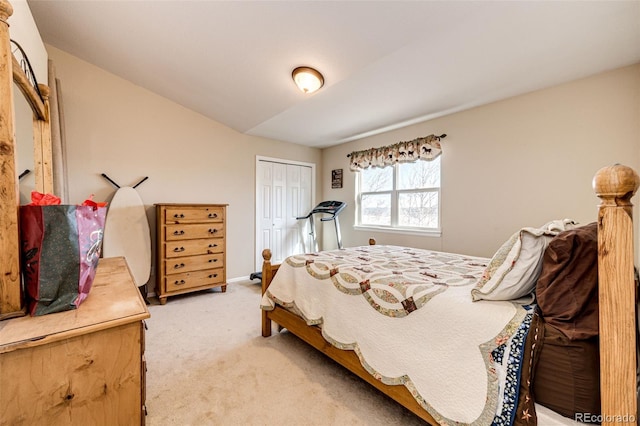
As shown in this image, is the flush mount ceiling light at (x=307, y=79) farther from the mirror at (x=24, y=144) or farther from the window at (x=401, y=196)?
the mirror at (x=24, y=144)

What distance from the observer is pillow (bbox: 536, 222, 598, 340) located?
97 cm

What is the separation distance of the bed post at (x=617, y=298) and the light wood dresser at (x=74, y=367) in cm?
147

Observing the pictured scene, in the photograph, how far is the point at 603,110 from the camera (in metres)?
2.25

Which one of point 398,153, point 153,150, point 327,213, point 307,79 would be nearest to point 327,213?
point 327,213

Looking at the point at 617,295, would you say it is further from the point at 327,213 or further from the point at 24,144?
the point at 327,213

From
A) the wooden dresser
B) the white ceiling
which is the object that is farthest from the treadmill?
the white ceiling

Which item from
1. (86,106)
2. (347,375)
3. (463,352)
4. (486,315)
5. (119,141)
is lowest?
(347,375)

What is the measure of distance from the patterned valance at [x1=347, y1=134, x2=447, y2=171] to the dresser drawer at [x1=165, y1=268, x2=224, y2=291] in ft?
8.58

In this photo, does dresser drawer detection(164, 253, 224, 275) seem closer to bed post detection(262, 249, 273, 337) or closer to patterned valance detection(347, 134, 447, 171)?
bed post detection(262, 249, 273, 337)

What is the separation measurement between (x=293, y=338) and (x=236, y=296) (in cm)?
138

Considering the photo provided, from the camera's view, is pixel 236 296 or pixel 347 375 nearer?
pixel 347 375

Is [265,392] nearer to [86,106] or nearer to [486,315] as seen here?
[486,315]

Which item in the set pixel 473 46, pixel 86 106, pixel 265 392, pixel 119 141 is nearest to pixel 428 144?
pixel 473 46

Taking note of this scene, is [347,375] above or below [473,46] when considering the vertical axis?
below
